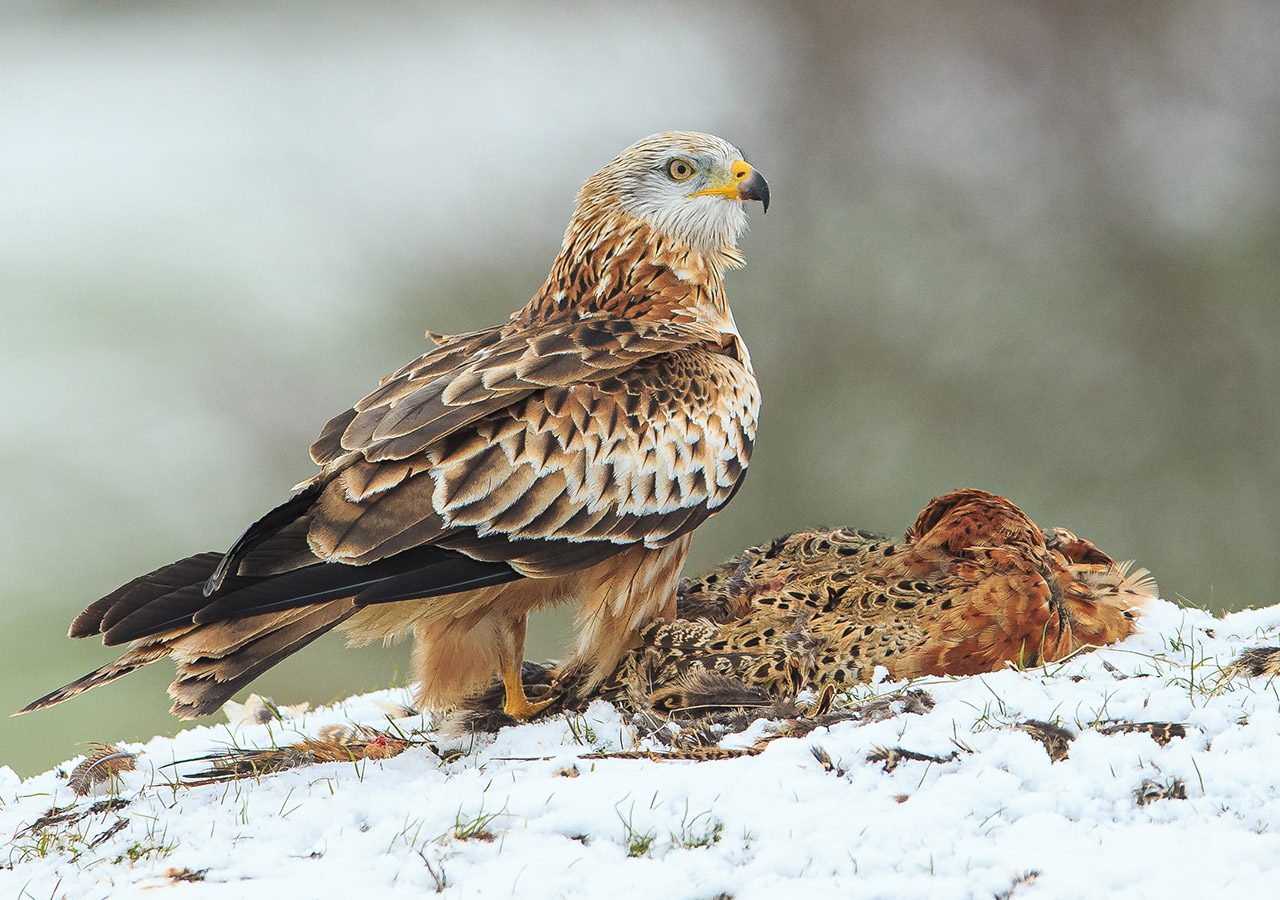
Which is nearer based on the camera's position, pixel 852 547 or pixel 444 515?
pixel 444 515

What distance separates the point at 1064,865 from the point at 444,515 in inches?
103

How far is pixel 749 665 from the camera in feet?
18.7

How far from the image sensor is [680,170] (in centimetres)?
707

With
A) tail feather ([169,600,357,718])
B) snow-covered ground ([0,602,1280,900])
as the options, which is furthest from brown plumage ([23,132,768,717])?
snow-covered ground ([0,602,1280,900])

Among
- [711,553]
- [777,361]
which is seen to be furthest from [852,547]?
[777,361]

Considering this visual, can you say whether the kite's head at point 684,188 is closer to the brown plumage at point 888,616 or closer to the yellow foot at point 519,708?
the brown plumage at point 888,616

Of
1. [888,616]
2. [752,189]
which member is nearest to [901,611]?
[888,616]

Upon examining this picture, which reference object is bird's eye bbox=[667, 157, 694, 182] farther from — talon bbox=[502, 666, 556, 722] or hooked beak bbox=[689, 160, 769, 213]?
talon bbox=[502, 666, 556, 722]

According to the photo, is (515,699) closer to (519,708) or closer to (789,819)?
(519,708)

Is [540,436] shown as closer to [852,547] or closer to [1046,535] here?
[852,547]

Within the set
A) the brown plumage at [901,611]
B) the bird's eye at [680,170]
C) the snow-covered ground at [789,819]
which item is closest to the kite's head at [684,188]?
the bird's eye at [680,170]

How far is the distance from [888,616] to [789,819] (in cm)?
201

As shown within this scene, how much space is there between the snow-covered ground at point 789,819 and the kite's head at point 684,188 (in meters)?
2.85

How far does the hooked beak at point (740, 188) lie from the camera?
6977 mm
